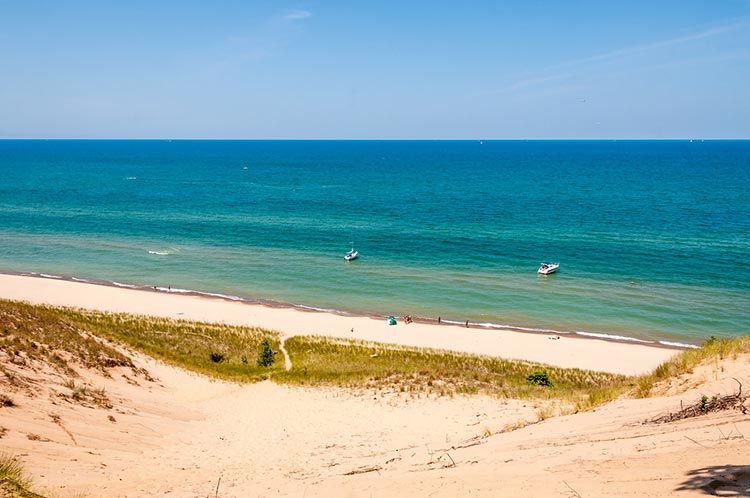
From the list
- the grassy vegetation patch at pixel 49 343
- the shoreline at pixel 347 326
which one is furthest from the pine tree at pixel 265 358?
the shoreline at pixel 347 326

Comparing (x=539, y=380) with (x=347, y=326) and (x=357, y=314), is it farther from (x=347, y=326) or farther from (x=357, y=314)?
(x=357, y=314)

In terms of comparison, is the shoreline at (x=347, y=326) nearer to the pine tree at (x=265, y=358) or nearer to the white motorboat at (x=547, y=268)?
the pine tree at (x=265, y=358)

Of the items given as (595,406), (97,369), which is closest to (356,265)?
(97,369)

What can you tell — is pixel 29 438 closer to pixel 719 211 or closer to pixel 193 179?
pixel 719 211

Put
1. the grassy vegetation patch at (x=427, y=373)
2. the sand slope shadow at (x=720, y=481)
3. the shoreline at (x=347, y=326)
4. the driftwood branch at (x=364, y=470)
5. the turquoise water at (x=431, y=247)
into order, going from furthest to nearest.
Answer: the turquoise water at (x=431, y=247), the shoreline at (x=347, y=326), the grassy vegetation patch at (x=427, y=373), the driftwood branch at (x=364, y=470), the sand slope shadow at (x=720, y=481)

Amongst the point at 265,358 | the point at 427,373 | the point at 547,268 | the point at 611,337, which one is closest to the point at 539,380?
the point at 427,373

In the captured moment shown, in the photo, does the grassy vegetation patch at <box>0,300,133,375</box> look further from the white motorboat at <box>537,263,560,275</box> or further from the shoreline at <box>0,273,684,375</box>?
the white motorboat at <box>537,263,560,275</box>
